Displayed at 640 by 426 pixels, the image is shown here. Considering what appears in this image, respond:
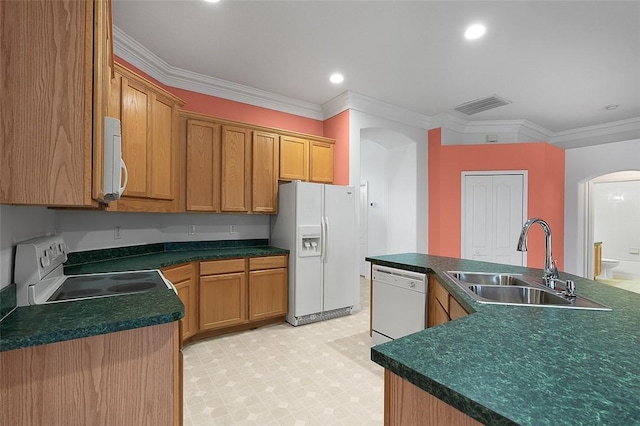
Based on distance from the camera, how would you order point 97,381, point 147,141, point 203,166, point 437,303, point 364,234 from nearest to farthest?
point 97,381, point 437,303, point 147,141, point 203,166, point 364,234

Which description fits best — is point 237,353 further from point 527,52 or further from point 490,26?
point 527,52

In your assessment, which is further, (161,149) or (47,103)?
(161,149)

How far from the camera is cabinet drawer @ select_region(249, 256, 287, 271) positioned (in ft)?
11.1

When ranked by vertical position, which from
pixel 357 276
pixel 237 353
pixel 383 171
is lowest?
pixel 237 353

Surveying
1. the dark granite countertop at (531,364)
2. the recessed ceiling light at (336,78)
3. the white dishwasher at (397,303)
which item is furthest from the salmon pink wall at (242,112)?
the dark granite countertop at (531,364)

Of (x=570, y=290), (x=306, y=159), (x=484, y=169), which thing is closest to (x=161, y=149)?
(x=306, y=159)

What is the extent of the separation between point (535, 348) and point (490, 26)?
276 centimetres

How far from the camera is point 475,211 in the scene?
491 centimetres

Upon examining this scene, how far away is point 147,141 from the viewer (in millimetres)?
2637

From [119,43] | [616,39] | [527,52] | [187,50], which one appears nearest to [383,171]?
[527,52]

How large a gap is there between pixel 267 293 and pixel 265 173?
4.65 ft

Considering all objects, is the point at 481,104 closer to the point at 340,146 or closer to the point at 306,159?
the point at 340,146

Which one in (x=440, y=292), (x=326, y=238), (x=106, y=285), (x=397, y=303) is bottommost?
(x=397, y=303)

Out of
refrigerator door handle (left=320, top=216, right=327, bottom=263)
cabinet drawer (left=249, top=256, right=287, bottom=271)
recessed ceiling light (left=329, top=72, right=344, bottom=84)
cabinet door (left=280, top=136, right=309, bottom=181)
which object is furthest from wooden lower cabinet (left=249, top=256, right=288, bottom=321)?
recessed ceiling light (left=329, top=72, right=344, bottom=84)
